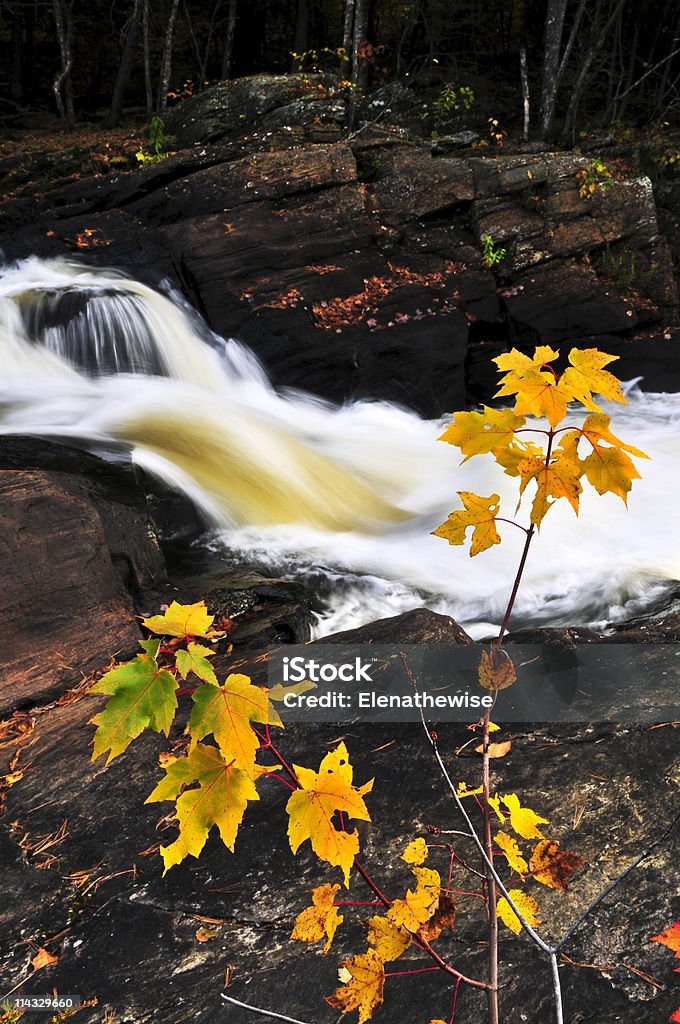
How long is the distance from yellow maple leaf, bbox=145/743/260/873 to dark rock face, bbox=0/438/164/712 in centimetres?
255

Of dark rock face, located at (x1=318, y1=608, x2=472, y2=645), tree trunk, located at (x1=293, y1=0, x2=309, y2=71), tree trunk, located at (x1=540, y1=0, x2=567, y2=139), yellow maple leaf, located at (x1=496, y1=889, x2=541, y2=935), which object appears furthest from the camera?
tree trunk, located at (x1=293, y1=0, x2=309, y2=71)

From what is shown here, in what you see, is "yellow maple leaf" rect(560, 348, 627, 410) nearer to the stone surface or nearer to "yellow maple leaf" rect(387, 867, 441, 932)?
"yellow maple leaf" rect(387, 867, 441, 932)

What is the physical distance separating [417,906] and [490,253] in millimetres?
9428

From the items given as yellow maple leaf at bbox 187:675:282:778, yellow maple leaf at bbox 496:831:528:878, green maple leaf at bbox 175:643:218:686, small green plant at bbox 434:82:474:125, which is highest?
small green plant at bbox 434:82:474:125

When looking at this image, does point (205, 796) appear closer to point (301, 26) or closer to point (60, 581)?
point (60, 581)

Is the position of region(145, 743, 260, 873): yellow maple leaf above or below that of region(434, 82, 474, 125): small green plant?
below

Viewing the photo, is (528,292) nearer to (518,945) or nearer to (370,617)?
(370,617)

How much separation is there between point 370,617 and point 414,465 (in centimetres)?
296

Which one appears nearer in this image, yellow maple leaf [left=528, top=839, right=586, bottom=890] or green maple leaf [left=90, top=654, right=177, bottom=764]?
green maple leaf [left=90, top=654, right=177, bottom=764]

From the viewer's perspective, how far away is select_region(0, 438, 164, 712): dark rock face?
3.49 metres

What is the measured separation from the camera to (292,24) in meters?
21.2

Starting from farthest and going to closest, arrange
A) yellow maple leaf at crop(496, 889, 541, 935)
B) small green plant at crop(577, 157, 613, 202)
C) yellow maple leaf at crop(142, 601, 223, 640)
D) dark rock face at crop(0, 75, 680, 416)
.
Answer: small green plant at crop(577, 157, 613, 202) → dark rock face at crop(0, 75, 680, 416) → yellow maple leaf at crop(496, 889, 541, 935) → yellow maple leaf at crop(142, 601, 223, 640)

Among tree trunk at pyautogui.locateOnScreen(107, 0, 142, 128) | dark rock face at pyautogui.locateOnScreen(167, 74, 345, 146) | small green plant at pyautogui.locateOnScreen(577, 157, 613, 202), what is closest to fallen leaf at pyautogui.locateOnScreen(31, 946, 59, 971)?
small green plant at pyautogui.locateOnScreen(577, 157, 613, 202)

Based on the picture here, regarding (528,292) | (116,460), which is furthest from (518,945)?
(528,292)
